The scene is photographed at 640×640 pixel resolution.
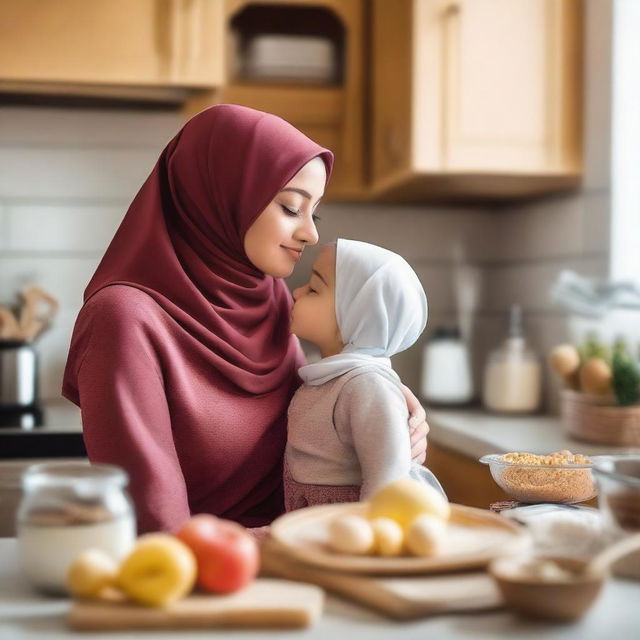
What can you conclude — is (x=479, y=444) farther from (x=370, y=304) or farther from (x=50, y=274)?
(x=50, y=274)

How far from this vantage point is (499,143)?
2473mm

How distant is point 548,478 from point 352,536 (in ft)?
1.41

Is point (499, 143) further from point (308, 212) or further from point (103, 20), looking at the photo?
point (308, 212)

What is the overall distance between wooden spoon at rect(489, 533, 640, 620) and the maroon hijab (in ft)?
2.00

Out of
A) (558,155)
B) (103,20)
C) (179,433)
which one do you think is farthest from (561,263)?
(179,433)

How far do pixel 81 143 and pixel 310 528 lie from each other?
2123 mm

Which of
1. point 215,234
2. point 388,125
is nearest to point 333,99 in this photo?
point 388,125

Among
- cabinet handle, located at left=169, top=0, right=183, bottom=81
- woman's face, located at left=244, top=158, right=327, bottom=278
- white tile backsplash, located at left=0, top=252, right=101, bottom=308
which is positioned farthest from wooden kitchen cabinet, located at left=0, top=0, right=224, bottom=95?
woman's face, located at left=244, top=158, right=327, bottom=278

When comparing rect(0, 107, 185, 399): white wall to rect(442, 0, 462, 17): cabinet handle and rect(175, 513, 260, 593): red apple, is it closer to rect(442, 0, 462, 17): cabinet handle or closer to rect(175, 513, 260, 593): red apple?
rect(442, 0, 462, 17): cabinet handle

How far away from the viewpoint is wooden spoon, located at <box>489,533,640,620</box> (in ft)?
2.52

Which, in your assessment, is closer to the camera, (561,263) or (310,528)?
(310,528)

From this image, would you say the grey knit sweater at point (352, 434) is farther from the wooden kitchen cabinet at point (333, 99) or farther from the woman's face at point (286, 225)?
the wooden kitchen cabinet at point (333, 99)

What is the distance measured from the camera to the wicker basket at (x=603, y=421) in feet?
6.90

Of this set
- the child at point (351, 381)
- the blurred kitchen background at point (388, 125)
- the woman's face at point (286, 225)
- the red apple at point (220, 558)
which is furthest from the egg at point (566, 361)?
the red apple at point (220, 558)
